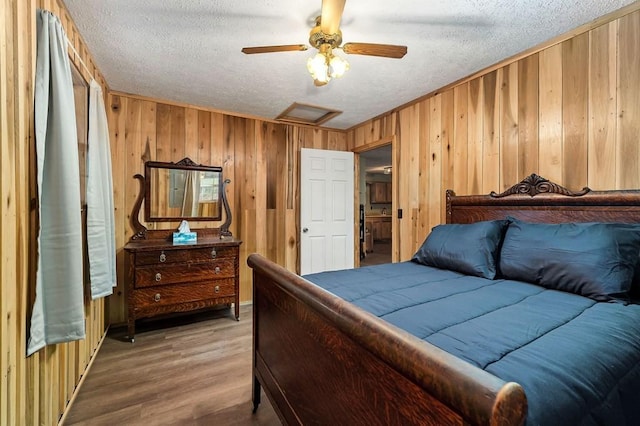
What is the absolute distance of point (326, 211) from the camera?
3990 mm

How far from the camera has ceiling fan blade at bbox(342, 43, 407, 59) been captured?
1.66 meters

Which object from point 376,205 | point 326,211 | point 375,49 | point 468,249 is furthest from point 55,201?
point 376,205

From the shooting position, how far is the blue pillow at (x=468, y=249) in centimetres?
190

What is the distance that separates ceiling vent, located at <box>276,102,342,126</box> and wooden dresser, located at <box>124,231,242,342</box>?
1.68 metres

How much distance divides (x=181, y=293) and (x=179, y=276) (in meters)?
0.17

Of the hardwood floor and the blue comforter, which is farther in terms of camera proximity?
the hardwood floor

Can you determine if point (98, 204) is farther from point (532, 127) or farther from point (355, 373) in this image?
point (532, 127)

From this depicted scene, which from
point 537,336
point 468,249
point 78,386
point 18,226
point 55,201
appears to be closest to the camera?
point 537,336

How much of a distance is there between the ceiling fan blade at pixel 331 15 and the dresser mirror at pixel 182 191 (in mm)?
2260

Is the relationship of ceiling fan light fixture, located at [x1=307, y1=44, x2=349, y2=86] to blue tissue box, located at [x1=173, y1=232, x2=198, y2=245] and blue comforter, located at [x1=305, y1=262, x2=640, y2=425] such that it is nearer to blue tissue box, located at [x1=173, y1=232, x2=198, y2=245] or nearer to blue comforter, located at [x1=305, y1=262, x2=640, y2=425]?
blue comforter, located at [x1=305, y1=262, x2=640, y2=425]

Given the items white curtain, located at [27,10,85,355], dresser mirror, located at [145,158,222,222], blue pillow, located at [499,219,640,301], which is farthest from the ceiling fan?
dresser mirror, located at [145,158,222,222]

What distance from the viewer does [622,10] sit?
67.6 inches

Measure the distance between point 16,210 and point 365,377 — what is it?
148cm

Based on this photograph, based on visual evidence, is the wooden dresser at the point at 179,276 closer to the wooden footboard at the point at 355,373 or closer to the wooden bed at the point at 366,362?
the wooden bed at the point at 366,362
